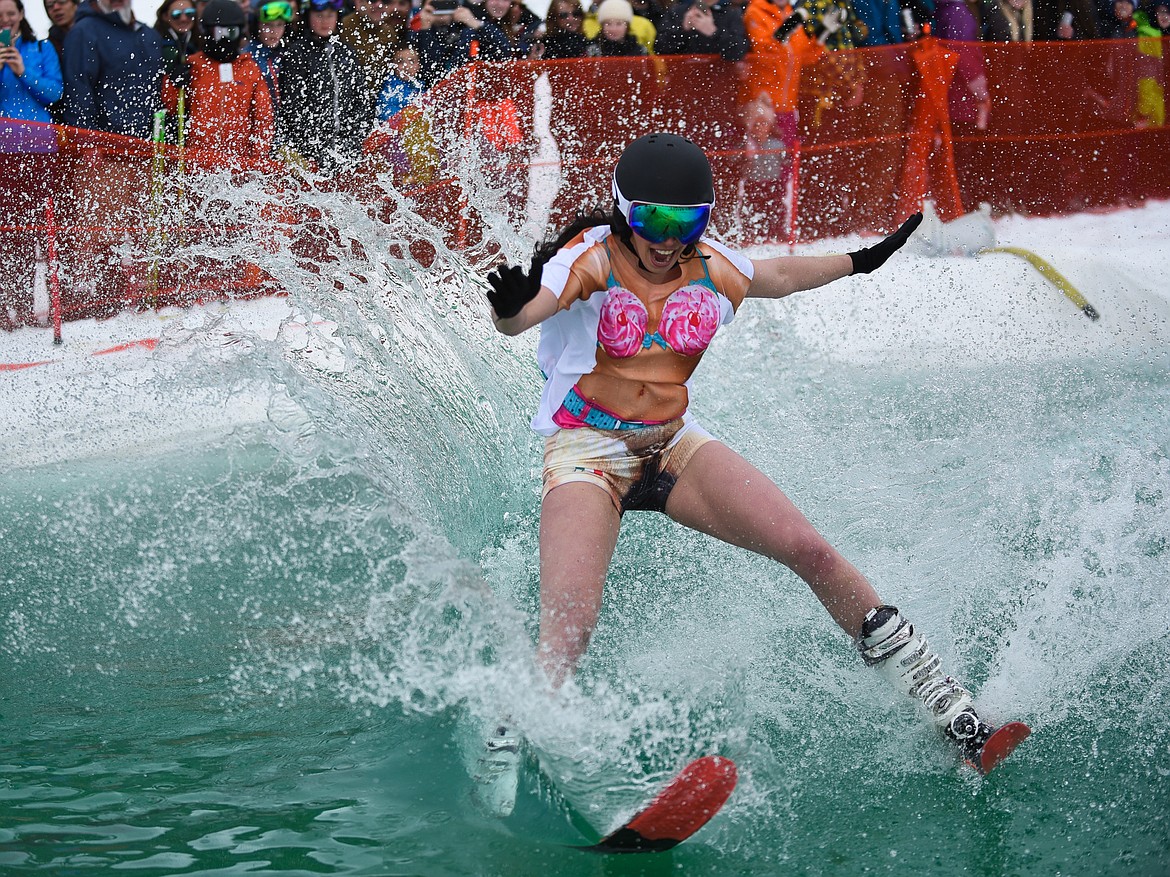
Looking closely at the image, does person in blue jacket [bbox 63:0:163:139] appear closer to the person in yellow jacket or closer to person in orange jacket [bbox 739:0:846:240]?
the person in yellow jacket

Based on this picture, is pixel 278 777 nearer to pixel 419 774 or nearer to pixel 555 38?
pixel 419 774

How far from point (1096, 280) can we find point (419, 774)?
7.50 meters

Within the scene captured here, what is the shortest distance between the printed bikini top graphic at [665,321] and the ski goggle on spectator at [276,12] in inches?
222

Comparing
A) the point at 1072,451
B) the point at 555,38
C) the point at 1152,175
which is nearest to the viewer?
the point at 1072,451

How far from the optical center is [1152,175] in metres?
10.2

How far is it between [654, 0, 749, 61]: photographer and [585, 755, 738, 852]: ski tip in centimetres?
687

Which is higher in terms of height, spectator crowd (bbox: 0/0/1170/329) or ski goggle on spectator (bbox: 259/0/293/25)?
ski goggle on spectator (bbox: 259/0/293/25)

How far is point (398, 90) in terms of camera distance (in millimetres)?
8312

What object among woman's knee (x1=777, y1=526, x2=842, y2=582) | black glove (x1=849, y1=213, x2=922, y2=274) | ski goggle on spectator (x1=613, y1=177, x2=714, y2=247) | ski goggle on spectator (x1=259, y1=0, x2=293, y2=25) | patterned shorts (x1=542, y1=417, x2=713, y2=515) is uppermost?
ski goggle on spectator (x1=259, y1=0, x2=293, y2=25)

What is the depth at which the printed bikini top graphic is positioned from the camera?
3760 millimetres

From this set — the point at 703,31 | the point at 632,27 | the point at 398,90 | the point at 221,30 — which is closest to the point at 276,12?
the point at 221,30

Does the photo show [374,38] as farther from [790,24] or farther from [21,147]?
[790,24]

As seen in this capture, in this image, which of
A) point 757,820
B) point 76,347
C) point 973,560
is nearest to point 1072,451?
point 973,560

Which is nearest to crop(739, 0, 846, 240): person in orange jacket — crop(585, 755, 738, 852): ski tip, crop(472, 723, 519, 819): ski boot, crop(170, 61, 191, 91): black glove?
crop(170, 61, 191, 91): black glove
